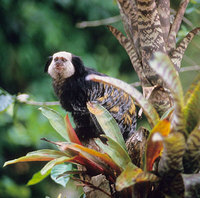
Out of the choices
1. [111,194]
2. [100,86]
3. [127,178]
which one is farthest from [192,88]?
[100,86]

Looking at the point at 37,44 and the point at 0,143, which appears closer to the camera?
the point at 0,143

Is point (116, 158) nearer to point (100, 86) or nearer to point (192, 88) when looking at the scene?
point (192, 88)

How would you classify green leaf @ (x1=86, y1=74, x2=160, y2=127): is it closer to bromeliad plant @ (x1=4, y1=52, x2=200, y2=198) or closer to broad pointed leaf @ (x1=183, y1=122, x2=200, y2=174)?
bromeliad plant @ (x1=4, y1=52, x2=200, y2=198)

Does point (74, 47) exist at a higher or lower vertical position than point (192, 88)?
lower

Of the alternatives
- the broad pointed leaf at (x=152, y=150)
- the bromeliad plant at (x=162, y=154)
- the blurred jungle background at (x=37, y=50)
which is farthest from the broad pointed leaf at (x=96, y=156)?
the blurred jungle background at (x=37, y=50)

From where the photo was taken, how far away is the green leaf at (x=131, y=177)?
908 mm

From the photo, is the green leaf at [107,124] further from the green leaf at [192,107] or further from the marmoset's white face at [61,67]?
the marmoset's white face at [61,67]

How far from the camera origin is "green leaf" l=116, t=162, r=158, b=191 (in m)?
0.91

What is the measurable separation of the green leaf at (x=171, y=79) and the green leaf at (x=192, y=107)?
0.04 m

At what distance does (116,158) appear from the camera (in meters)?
1.06

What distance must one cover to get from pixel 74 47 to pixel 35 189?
212cm

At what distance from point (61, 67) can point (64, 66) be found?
2 centimetres

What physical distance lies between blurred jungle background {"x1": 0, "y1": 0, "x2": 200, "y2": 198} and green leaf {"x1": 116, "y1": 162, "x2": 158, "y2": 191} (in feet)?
11.8

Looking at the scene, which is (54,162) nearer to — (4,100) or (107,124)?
(107,124)
